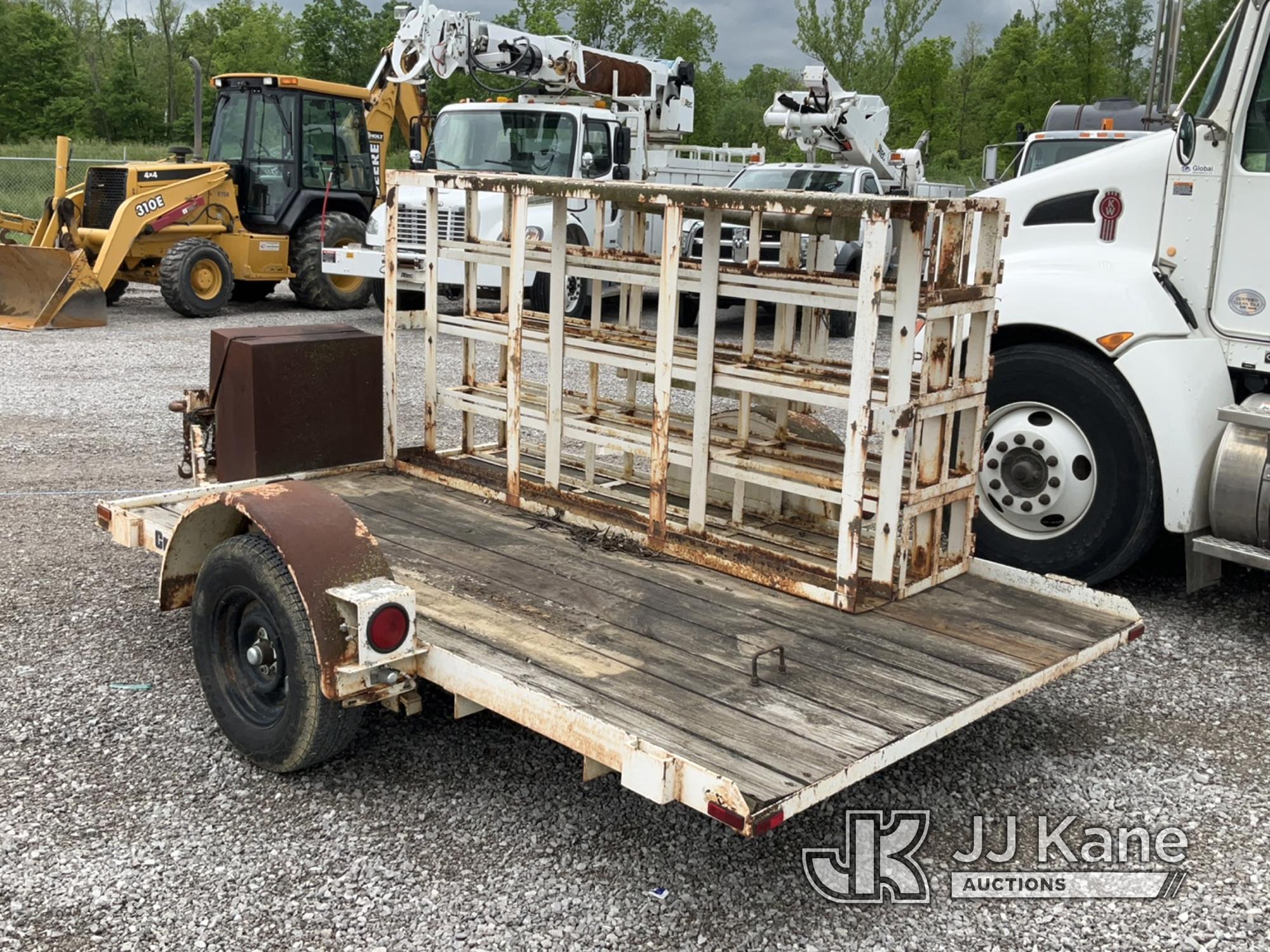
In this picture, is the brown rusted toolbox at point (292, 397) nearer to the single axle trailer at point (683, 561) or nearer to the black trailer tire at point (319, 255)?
the single axle trailer at point (683, 561)

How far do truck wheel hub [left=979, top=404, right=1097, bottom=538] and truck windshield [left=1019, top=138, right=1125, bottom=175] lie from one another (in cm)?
1075

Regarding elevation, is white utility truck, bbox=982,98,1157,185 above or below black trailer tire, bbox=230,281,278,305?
above

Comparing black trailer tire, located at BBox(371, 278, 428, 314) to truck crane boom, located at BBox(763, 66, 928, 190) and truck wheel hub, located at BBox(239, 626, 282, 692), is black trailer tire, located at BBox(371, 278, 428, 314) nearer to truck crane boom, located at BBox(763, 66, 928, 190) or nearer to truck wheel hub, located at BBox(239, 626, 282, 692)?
truck crane boom, located at BBox(763, 66, 928, 190)

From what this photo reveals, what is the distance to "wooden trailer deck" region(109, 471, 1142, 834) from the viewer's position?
10.8 ft

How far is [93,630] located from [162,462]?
3219 mm

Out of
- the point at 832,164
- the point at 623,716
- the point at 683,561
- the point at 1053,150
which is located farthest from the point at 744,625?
the point at 832,164

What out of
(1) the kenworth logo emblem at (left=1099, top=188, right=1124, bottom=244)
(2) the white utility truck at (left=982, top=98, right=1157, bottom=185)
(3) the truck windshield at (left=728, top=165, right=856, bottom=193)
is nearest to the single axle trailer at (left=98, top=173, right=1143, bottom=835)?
(1) the kenworth logo emblem at (left=1099, top=188, right=1124, bottom=244)

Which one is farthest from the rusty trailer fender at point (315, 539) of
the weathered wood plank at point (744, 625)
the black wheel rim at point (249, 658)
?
the weathered wood plank at point (744, 625)

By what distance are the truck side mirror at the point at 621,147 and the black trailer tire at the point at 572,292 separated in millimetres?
1099

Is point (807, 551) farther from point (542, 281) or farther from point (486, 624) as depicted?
point (542, 281)

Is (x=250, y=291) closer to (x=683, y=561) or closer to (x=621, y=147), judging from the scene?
(x=621, y=147)

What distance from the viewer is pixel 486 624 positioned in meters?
4.15

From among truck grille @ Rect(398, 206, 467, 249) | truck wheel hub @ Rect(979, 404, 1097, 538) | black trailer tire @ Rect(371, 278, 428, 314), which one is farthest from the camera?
black trailer tire @ Rect(371, 278, 428, 314)

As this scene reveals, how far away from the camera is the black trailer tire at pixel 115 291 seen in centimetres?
1621
